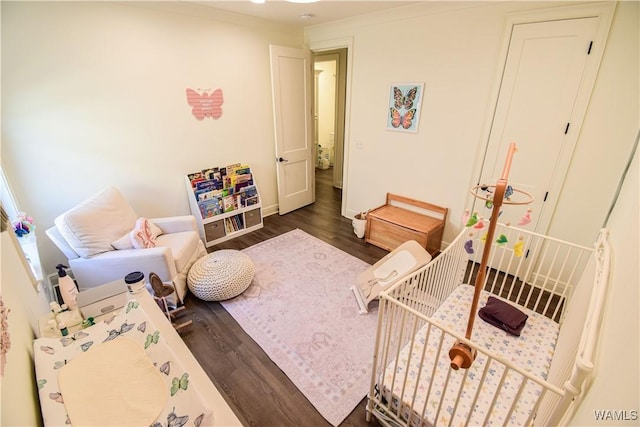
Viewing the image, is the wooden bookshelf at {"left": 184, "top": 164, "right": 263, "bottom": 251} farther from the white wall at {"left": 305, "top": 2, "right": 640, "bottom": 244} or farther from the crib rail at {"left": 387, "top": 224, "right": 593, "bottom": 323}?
the crib rail at {"left": 387, "top": 224, "right": 593, "bottom": 323}

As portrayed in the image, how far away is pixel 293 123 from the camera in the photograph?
406cm

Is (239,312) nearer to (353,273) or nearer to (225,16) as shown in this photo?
(353,273)

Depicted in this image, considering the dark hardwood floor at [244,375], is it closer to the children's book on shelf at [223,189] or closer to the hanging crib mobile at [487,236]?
the hanging crib mobile at [487,236]

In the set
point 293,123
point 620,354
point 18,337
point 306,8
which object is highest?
point 306,8

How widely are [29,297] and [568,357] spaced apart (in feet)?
8.63

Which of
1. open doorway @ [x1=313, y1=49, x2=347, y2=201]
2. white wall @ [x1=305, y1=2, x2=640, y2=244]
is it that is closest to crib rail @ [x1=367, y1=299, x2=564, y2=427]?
white wall @ [x1=305, y1=2, x2=640, y2=244]

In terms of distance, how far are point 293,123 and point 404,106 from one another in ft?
5.25

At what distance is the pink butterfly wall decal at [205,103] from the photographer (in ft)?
10.4

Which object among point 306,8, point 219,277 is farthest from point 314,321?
point 306,8

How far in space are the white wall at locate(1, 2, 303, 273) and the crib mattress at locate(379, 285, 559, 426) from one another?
3007 mm

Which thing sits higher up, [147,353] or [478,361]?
[147,353]

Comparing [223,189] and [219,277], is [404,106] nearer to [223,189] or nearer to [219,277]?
[223,189]

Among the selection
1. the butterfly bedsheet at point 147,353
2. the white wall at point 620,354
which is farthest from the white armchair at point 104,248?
the white wall at point 620,354

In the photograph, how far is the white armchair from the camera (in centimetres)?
221
